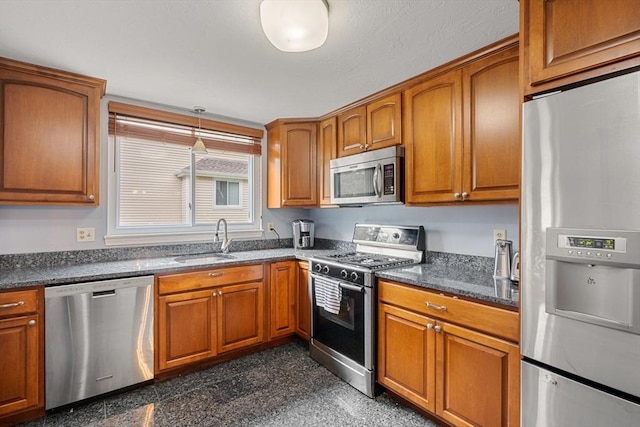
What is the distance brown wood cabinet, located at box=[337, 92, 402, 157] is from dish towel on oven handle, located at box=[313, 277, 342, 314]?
1123mm

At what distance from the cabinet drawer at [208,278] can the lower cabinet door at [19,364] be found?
711 mm

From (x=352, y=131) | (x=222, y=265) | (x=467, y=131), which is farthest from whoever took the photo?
(x=352, y=131)

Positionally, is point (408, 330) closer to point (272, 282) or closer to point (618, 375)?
point (618, 375)

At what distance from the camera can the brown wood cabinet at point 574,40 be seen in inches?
41.7

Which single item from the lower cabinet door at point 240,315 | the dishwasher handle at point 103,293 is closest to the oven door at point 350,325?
the lower cabinet door at point 240,315

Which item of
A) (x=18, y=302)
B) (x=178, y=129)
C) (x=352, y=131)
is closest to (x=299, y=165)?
(x=352, y=131)

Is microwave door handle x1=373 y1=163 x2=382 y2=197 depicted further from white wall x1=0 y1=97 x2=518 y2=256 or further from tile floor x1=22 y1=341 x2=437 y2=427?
tile floor x1=22 y1=341 x2=437 y2=427

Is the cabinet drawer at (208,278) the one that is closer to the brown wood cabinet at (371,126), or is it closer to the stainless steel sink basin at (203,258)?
the stainless steel sink basin at (203,258)

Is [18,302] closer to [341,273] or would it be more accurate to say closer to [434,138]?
[341,273]

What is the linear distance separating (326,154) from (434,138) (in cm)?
117

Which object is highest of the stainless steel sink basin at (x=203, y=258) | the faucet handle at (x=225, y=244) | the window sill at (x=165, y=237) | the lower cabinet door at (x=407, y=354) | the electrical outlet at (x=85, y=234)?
the electrical outlet at (x=85, y=234)

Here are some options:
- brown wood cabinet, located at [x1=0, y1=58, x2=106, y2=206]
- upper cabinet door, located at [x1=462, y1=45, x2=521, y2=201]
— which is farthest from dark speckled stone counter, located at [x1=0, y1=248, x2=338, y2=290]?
upper cabinet door, located at [x1=462, y1=45, x2=521, y2=201]

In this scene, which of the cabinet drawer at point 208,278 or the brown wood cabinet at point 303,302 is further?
the brown wood cabinet at point 303,302

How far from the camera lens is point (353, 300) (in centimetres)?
225
